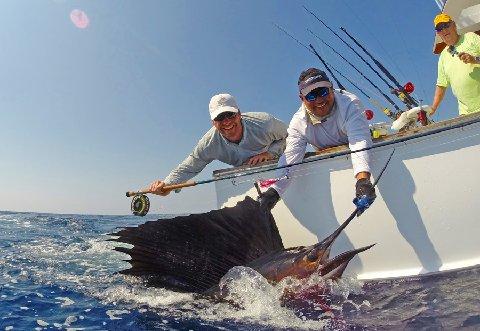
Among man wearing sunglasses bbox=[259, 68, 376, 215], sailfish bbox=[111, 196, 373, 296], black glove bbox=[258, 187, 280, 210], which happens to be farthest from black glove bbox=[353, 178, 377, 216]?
black glove bbox=[258, 187, 280, 210]

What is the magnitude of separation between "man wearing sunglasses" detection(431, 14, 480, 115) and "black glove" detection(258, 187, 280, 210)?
7.90 feet

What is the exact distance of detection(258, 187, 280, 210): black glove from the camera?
356 centimetres

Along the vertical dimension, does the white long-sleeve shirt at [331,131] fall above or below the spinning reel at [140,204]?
above

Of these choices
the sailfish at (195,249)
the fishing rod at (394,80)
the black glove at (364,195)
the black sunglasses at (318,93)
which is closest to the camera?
the black glove at (364,195)

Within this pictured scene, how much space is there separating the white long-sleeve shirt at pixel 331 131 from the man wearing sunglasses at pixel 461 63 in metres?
1.62

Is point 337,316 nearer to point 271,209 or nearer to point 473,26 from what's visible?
point 271,209

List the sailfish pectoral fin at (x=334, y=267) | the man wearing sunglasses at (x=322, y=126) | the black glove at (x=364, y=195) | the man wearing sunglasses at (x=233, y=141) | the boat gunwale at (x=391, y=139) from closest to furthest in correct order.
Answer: the sailfish pectoral fin at (x=334, y=267), the black glove at (x=364, y=195), the boat gunwale at (x=391, y=139), the man wearing sunglasses at (x=322, y=126), the man wearing sunglasses at (x=233, y=141)

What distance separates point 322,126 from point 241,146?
3.66 feet

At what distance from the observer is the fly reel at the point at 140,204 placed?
14.1 feet

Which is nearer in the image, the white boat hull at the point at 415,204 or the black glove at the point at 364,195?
the black glove at the point at 364,195

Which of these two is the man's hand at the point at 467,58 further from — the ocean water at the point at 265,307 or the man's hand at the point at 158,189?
the man's hand at the point at 158,189

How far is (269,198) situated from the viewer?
3607mm

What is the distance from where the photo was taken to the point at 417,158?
10.5 feet

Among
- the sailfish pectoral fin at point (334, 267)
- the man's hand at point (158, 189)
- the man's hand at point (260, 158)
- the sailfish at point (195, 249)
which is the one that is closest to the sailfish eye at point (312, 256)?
the sailfish pectoral fin at point (334, 267)
